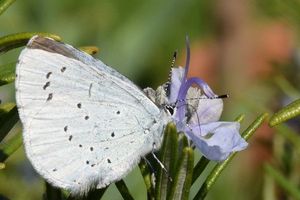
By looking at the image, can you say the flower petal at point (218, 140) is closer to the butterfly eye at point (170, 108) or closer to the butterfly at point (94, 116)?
the butterfly at point (94, 116)

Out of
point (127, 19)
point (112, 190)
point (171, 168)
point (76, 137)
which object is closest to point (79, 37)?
point (127, 19)

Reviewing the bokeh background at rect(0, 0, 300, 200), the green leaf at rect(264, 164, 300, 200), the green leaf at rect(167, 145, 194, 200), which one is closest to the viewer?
the green leaf at rect(167, 145, 194, 200)

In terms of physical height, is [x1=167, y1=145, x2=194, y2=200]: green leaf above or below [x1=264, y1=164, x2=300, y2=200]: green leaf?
above

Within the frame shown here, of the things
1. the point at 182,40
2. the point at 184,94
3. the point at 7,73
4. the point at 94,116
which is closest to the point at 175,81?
the point at 184,94

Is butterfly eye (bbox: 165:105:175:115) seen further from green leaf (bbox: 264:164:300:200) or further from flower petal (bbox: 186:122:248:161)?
green leaf (bbox: 264:164:300:200)

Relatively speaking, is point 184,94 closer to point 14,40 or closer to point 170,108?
point 170,108

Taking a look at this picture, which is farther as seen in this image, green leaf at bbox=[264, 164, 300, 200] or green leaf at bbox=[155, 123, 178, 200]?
green leaf at bbox=[264, 164, 300, 200]

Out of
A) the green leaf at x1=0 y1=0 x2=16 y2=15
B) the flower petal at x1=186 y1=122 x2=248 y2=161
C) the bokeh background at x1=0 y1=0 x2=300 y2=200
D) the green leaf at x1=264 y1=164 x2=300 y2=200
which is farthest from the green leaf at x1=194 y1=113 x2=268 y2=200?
the bokeh background at x1=0 y1=0 x2=300 y2=200

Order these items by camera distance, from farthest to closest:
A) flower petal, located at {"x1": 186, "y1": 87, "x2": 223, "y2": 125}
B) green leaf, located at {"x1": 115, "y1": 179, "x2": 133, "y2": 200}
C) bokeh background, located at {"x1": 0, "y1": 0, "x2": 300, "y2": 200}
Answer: bokeh background, located at {"x1": 0, "y1": 0, "x2": 300, "y2": 200} → flower petal, located at {"x1": 186, "y1": 87, "x2": 223, "y2": 125} → green leaf, located at {"x1": 115, "y1": 179, "x2": 133, "y2": 200}
